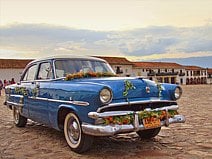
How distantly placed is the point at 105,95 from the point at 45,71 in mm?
2241

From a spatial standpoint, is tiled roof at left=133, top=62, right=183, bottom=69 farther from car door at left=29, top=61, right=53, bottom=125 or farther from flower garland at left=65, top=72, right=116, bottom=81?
flower garland at left=65, top=72, right=116, bottom=81

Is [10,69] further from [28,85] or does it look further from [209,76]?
[209,76]

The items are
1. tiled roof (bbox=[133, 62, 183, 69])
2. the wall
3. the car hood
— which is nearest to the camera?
the car hood

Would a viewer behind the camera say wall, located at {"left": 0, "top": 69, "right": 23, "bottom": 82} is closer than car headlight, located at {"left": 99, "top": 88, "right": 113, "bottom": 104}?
No

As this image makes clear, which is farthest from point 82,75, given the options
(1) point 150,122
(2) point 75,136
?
(1) point 150,122

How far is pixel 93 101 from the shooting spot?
15.1 ft

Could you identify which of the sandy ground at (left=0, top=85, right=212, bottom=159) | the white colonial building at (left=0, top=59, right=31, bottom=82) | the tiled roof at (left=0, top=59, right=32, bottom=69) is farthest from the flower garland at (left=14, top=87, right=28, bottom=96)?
the tiled roof at (left=0, top=59, right=32, bottom=69)

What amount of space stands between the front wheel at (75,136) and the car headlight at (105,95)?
0.70 m

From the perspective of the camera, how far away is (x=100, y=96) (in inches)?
180

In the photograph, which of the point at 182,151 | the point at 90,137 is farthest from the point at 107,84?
the point at 182,151

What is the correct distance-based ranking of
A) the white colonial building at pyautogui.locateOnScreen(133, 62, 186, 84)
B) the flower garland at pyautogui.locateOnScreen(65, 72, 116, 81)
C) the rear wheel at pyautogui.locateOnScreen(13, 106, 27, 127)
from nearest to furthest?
the flower garland at pyautogui.locateOnScreen(65, 72, 116, 81)
the rear wheel at pyautogui.locateOnScreen(13, 106, 27, 127)
the white colonial building at pyautogui.locateOnScreen(133, 62, 186, 84)

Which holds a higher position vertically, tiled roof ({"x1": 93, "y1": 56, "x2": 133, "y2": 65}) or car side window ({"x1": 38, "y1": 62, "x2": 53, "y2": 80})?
tiled roof ({"x1": 93, "y1": 56, "x2": 133, "y2": 65})

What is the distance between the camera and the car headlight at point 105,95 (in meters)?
4.57

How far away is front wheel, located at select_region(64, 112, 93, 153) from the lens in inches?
196
